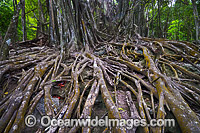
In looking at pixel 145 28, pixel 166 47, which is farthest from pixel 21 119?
pixel 145 28

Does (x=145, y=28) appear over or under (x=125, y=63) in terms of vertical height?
over

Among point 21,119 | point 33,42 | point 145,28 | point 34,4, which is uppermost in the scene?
point 34,4

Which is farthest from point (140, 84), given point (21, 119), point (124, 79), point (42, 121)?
point (21, 119)

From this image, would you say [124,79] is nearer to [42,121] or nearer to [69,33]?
[42,121]

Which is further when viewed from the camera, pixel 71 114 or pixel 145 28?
pixel 145 28

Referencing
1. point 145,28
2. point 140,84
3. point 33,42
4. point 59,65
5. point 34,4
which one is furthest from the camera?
point 34,4

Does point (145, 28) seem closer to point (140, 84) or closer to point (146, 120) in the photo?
point (140, 84)

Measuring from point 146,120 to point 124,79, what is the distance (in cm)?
96

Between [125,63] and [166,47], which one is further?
[166,47]

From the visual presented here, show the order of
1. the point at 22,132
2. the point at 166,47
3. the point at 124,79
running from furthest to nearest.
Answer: the point at 166,47 < the point at 124,79 < the point at 22,132

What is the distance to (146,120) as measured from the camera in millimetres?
1361

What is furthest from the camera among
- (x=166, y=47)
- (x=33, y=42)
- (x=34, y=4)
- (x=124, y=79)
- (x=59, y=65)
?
(x=34, y=4)

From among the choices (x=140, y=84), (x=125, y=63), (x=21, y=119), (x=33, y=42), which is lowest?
(x=21, y=119)

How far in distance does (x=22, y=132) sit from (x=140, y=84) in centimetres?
191
